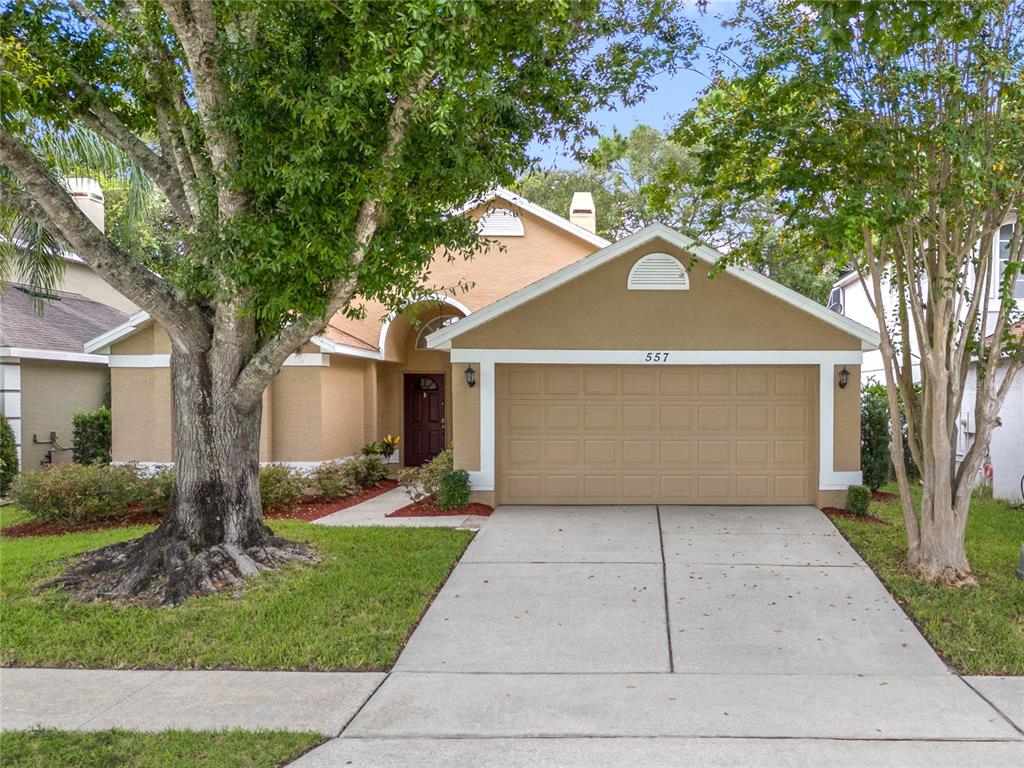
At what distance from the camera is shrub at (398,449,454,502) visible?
1227cm

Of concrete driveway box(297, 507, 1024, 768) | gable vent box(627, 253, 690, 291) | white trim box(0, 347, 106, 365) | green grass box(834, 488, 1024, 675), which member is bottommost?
concrete driveway box(297, 507, 1024, 768)

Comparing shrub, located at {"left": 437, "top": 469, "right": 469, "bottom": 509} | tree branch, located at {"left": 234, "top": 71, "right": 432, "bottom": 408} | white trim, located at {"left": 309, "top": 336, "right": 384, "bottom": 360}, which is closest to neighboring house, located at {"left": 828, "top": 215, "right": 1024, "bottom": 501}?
shrub, located at {"left": 437, "top": 469, "right": 469, "bottom": 509}

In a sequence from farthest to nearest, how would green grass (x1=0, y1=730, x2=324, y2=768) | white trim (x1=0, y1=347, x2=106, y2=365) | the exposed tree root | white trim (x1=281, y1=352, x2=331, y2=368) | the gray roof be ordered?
the gray roof < white trim (x1=0, y1=347, x2=106, y2=365) < white trim (x1=281, y1=352, x2=331, y2=368) < the exposed tree root < green grass (x1=0, y1=730, x2=324, y2=768)

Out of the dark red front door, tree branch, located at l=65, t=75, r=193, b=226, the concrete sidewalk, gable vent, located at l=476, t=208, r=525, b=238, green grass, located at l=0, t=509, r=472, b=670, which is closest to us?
the concrete sidewalk

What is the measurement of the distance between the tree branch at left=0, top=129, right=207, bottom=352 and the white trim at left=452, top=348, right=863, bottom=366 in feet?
15.1

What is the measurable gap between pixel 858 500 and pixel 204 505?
28.3 feet

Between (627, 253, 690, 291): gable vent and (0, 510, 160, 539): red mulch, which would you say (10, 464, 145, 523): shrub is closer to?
(0, 510, 160, 539): red mulch

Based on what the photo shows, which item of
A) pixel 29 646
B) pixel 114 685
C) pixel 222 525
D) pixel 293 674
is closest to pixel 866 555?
pixel 293 674

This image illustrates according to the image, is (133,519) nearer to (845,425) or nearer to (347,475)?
(347,475)

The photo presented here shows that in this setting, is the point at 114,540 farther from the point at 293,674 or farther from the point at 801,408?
the point at 801,408

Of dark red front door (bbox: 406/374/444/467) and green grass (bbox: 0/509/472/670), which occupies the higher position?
dark red front door (bbox: 406/374/444/467)

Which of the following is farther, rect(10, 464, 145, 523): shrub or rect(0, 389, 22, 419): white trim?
rect(0, 389, 22, 419): white trim

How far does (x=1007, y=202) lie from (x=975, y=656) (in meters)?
4.20

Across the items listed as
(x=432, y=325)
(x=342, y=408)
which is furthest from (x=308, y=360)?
(x=432, y=325)
